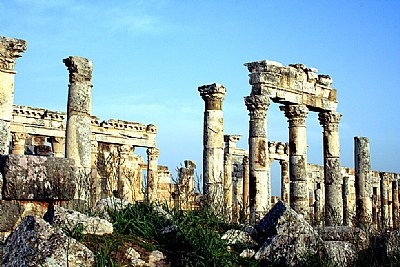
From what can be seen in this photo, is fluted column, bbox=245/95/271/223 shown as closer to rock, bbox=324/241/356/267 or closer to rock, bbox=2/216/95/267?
rock, bbox=324/241/356/267

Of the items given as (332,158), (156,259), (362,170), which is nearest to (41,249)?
(156,259)

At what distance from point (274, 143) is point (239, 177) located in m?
3.42

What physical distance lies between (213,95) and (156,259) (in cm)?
1330

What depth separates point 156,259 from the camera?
19.7 feet

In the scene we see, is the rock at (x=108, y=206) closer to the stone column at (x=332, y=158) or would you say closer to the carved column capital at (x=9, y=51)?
the carved column capital at (x=9, y=51)

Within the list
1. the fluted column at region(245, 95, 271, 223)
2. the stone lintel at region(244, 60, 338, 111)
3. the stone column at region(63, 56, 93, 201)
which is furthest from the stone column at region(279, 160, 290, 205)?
the stone column at region(63, 56, 93, 201)

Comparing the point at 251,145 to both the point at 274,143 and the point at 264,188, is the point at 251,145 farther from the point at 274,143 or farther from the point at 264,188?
the point at 274,143

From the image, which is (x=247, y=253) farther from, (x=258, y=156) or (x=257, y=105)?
(x=257, y=105)

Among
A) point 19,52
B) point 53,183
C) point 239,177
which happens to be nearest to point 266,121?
point 19,52

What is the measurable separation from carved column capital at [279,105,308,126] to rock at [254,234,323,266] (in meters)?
13.7

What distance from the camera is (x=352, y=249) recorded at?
23.7ft

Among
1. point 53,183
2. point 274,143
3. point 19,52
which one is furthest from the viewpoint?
point 274,143

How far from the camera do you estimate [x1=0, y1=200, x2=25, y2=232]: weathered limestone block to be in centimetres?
799

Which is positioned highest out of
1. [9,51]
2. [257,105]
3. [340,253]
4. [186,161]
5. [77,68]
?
[9,51]
